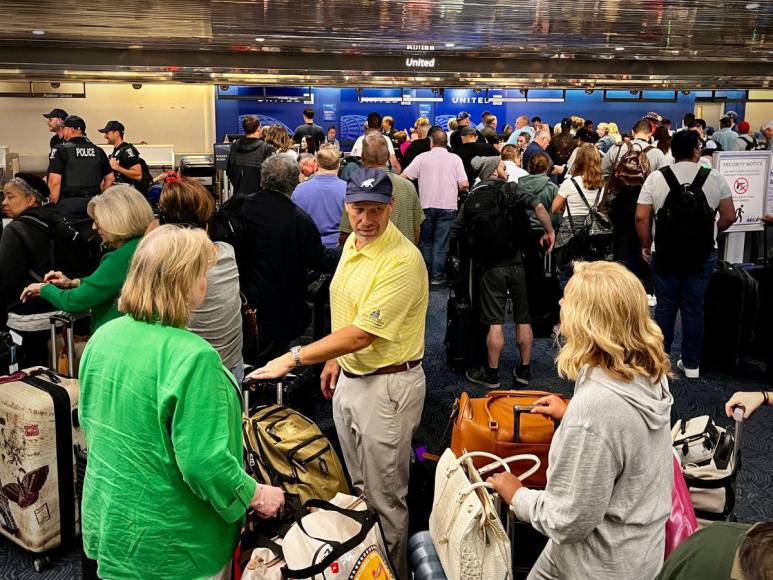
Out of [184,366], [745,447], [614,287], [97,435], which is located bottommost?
[745,447]

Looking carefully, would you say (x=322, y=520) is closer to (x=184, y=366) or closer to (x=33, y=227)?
(x=184, y=366)

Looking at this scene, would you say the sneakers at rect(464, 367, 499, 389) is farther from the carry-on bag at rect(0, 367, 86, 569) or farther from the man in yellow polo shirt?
the carry-on bag at rect(0, 367, 86, 569)

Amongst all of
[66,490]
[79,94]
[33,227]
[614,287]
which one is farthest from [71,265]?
[79,94]

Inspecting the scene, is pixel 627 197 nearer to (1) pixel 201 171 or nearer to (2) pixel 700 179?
(2) pixel 700 179

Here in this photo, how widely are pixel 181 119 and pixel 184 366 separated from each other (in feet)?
47.6

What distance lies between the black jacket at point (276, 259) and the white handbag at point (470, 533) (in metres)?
2.22

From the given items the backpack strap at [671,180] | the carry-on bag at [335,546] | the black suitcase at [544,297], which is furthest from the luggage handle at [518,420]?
the black suitcase at [544,297]

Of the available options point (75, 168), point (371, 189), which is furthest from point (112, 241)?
point (75, 168)

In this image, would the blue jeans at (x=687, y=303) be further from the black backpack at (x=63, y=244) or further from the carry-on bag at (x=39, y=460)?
the carry-on bag at (x=39, y=460)

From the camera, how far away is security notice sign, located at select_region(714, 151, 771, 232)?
667cm

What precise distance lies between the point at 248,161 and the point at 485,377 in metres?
3.37

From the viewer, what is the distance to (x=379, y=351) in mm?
2879

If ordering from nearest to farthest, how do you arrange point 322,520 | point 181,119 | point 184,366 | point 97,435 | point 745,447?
1. point 184,366
2. point 97,435
3. point 322,520
4. point 745,447
5. point 181,119

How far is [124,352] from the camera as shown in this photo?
196cm
